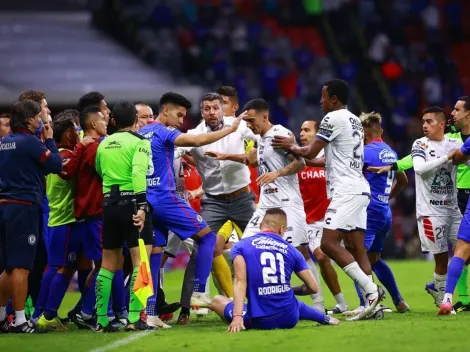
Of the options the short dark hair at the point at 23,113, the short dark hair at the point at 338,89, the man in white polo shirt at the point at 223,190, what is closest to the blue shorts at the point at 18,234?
the short dark hair at the point at 23,113

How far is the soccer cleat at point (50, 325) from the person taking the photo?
11.0 metres

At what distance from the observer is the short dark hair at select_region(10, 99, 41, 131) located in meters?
10.7

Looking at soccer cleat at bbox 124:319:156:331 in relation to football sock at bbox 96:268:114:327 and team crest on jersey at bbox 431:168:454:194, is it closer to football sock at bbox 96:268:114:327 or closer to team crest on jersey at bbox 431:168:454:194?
football sock at bbox 96:268:114:327

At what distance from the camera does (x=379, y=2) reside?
30922 mm

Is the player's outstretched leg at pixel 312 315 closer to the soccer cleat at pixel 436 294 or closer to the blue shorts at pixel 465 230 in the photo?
the blue shorts at pixel 465 230

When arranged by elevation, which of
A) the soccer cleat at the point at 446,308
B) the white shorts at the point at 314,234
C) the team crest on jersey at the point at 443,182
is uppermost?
the team crest on jersey at the point at 443,182

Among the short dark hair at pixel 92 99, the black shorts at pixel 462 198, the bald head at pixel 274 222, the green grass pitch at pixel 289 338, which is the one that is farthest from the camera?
the black shorts at pixel 462 198

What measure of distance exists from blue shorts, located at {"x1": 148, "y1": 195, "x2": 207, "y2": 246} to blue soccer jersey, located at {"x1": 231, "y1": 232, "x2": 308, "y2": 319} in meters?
1.14

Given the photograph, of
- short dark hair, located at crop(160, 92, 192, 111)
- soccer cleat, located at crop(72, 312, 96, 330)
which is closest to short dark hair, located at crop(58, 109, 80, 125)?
short dark hair, located at crop(160, 92, 192, 111)

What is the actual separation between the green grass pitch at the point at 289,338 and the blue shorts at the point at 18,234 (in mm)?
731

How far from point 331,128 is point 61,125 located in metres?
2.84

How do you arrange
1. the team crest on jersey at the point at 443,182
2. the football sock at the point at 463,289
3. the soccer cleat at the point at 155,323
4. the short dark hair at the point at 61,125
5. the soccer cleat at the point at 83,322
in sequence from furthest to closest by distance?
the team crest on jersey at the point at 443,182 < the football sock at the point at 463,289 < the short dark hair at the point at 61,125 < the soccer cleat at the point at 83,322 < the soccer cleat at the point at 155,323

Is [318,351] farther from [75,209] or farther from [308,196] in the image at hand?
[308,196]

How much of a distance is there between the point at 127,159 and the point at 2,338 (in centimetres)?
204
